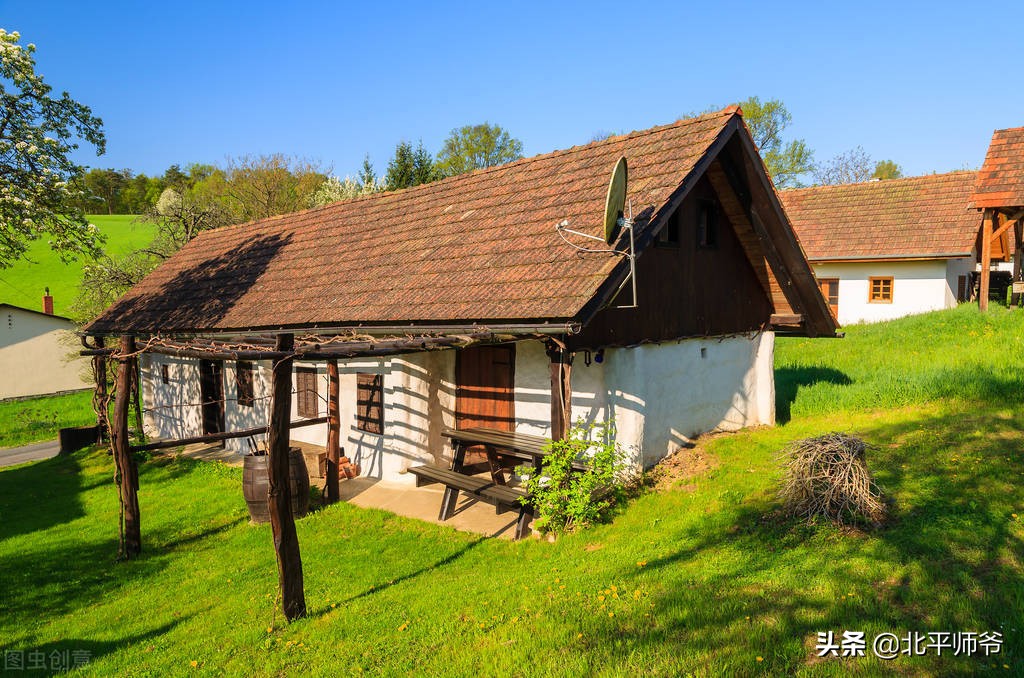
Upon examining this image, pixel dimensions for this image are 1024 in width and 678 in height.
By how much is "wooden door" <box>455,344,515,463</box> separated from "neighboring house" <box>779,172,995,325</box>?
16.6m

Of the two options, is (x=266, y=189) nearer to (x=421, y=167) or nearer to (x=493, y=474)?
(x=421, y=167)

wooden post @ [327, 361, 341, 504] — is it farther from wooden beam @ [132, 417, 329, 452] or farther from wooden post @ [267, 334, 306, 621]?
wooden post @ [267, 334, 306, 621]

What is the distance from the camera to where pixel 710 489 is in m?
8.34

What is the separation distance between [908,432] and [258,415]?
12473 mm

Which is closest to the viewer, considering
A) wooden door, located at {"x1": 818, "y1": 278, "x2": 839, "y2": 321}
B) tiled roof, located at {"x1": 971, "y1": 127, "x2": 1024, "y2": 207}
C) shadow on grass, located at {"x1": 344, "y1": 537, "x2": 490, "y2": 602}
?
shadow on grass, located at {"x1": 344, "y1": 537, "x2": 490, "y2": 602}

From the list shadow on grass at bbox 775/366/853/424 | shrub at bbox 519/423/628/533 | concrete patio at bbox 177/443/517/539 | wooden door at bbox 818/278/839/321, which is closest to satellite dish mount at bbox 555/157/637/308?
shrub at bbox 519/423/628/533

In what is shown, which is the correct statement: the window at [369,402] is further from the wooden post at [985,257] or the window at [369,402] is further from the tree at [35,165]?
the wooden post at [985,257]

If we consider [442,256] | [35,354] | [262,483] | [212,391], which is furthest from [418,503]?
[35,354]

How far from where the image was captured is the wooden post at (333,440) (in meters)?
10.4

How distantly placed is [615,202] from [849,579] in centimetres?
488

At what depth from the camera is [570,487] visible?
774 cm

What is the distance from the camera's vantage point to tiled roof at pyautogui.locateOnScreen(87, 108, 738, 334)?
877 centimetres

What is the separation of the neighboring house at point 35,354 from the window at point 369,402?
24414mm

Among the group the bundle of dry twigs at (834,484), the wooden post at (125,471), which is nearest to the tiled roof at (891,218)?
the bundle of dry twigs at (834,484)
